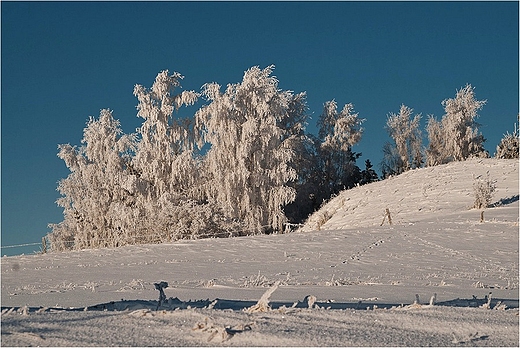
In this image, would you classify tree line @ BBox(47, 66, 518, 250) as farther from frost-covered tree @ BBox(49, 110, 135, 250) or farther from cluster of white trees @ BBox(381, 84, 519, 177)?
cluster of white trees @ BBox(381, 84, 519, 177)

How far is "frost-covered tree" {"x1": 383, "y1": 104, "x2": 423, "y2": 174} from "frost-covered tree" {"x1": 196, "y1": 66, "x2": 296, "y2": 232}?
19.5 metres

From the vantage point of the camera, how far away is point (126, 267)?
13.5 metres

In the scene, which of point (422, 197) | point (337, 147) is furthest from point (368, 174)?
point (422, 197)

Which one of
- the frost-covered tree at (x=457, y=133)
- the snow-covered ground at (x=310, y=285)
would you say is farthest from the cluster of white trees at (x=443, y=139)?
the snow-covered ground at (x=310, y=285)

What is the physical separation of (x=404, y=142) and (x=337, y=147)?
939cm

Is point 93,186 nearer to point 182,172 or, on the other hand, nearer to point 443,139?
point 182,172

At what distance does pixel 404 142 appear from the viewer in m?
52.8

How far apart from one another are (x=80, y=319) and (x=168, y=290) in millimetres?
4765

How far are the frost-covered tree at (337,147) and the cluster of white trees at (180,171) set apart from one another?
28.2 ft

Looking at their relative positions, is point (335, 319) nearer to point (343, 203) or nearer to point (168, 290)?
point (168, 290)

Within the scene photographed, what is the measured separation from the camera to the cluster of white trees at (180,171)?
31.2 metres

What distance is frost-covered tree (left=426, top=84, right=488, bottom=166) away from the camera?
5047 centimetres

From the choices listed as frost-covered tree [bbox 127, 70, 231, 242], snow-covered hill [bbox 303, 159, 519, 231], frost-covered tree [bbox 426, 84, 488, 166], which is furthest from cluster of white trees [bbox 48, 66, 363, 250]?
frost-covered tree [bbox 426, 84, 488, 166]

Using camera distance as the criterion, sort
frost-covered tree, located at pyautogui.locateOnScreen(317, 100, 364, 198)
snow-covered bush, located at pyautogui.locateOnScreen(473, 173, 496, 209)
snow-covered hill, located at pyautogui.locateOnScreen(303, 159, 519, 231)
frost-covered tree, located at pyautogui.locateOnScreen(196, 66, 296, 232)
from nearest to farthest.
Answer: snow-covered bush, located at pyautogui.locateOnScreen(473, 173, 496, 209) < snow-covered hill, located at pyautogui.locateOnScreen(303, 159, 519, 231) < frost-covered tree, located at pyautogui.locateOnScreen(196, 66, 296, 232) < frost-covered tree, located at pyautogui.locateOnScreen(317, 100, 364, 198)
